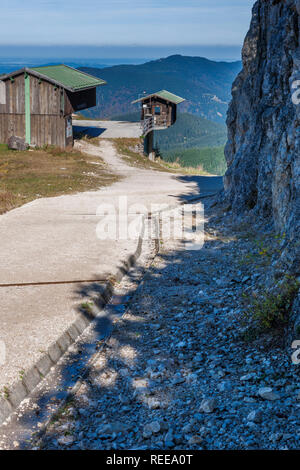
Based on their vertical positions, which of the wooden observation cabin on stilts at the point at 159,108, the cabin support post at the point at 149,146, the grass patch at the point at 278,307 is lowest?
the grass patch at the point at 278,307

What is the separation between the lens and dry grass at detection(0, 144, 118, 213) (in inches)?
792

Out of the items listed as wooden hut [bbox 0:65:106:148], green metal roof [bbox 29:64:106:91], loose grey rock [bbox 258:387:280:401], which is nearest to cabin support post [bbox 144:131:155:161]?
green metal roof [bbox 29:64:106:91]

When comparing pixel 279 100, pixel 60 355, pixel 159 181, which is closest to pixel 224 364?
pixel 60 355

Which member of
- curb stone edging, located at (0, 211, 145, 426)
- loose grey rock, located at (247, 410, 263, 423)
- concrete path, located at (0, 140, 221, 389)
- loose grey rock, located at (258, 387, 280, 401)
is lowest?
curb stone edging, located at (0, 211, 145, 426)

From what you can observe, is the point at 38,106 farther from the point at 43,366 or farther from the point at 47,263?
the point at 43,366

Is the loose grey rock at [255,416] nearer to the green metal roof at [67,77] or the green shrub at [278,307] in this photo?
the green shrub at [278,307]

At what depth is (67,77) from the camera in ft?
116

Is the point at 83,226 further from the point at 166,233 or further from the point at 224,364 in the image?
the point at 224,364

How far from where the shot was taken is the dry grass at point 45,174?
2012 centimetres

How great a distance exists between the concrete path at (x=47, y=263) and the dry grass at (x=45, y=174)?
3.76ft

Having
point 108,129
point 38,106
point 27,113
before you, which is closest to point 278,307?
point 38,106

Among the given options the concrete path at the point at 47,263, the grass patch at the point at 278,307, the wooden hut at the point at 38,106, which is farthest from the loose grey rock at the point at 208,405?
the wooden hut at the point at 38,106

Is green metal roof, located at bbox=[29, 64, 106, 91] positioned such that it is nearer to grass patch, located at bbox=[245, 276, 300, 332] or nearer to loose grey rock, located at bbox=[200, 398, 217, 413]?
grass patch, located at bbox=[245, 276, 300, 332]

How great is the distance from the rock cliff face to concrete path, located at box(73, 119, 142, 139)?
25407mm
